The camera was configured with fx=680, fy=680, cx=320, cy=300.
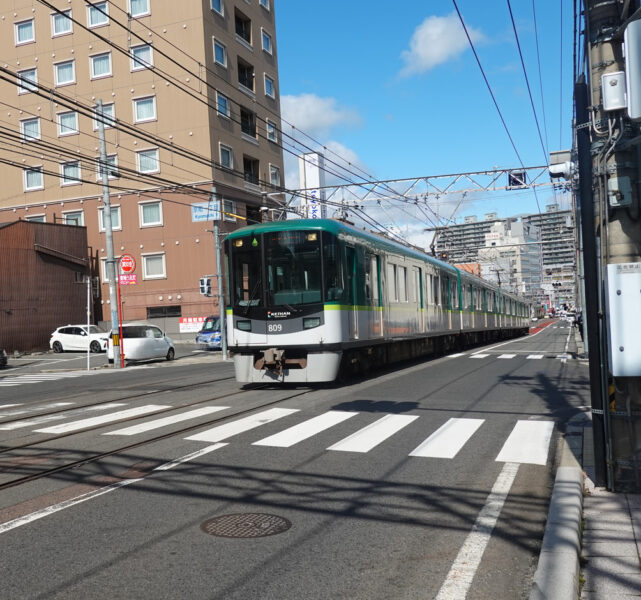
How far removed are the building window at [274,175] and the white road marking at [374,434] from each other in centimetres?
3841

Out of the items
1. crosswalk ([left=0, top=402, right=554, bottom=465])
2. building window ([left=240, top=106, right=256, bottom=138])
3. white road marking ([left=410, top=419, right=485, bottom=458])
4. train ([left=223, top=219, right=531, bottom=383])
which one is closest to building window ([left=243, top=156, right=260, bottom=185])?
building window ([left=240, top=106, right=256, bottom=138])

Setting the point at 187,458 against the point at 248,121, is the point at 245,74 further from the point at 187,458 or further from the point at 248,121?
the point at 187,458

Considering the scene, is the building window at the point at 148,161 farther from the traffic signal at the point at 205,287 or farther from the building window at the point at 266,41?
the traffic signal at the point at 205,287

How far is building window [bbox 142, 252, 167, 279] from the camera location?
41781 mm

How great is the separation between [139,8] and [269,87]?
10.1 metres

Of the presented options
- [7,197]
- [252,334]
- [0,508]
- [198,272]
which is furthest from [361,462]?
[7,197]

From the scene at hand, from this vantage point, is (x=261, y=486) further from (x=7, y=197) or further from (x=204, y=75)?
(x=7, y=197)

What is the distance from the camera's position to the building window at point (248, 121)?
4447 centimetres

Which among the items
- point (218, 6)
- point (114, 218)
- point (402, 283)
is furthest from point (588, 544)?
point (218, 6)

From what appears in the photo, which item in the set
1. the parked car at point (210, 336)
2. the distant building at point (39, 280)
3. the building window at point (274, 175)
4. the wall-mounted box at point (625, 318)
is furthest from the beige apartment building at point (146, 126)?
the wall-mounted box at point (625, 318)

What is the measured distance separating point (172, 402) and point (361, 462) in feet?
19.3

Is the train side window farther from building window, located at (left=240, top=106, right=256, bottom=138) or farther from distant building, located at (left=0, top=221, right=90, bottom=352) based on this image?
building window, located at (left=240, top=106, right=256, bottom=138)

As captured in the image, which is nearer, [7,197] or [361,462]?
[361,462]

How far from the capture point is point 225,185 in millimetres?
41438
